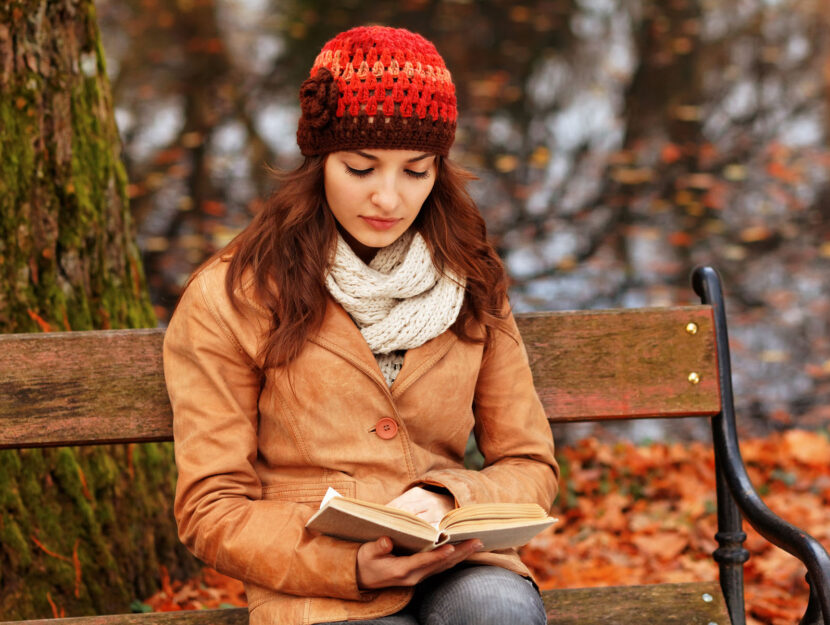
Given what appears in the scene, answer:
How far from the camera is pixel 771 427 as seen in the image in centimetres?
571

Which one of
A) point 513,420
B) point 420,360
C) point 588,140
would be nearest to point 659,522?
point 513,420

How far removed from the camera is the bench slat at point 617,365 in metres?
2.87

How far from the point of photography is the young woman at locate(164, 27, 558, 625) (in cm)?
222

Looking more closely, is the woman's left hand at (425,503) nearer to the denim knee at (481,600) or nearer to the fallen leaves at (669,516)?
the denim knee at (481,600)

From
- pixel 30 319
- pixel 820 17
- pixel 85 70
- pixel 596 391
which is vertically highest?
pixel 820 17

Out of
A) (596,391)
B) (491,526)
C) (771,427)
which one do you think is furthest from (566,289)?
(491,526)

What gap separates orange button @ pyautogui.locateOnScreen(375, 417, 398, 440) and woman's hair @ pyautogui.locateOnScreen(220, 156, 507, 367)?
10.2 inches

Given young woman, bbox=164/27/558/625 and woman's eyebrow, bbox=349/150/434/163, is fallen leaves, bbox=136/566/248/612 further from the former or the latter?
woman's eyebrow, bbox=349/150/434/163

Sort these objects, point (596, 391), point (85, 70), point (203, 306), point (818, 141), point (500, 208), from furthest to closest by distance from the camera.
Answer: point (818, 141), point (500, 208), point (85, 70), point (596, 391), point (203, 306)

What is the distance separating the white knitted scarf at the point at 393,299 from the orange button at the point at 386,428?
11 cm

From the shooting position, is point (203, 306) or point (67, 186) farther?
→ point (67, 186)

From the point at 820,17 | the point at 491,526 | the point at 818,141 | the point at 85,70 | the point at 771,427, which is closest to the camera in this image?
the point at 491,526

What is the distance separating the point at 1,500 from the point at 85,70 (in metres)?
1.38

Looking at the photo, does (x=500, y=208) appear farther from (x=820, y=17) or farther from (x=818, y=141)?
(x=820, y=17)
